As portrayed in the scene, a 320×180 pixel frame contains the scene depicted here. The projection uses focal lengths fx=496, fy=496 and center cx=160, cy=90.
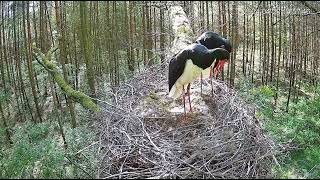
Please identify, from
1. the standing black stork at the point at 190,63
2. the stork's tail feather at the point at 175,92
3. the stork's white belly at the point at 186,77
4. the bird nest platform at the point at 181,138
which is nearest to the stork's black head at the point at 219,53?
the standing black stork at the point at 190,63

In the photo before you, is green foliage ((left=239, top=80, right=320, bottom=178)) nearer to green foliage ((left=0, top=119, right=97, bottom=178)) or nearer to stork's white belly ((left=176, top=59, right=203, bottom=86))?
stork's white belly ((left=176, top=59, right=203, bottom=86))

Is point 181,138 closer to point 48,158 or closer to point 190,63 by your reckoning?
point 190,63

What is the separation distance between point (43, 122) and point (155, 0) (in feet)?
14.1

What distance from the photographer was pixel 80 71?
41.0 ft

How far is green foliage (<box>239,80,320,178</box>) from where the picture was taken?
30.3 ft

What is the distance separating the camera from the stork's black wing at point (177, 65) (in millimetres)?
6266

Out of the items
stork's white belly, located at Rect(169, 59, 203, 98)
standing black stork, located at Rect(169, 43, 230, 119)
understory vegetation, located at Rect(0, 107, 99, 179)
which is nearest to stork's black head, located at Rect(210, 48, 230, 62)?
standing black stork, located at Rect(169, 43, 230, 119)

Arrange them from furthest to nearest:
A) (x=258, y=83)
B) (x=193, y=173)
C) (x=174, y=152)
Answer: (x=258, y=83) → (x=174, y=152) → (x=193, y=173)

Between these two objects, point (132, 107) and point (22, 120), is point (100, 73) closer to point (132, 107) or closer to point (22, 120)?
point (22, 120)

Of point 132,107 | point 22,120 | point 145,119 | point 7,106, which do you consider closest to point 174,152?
point 145,119

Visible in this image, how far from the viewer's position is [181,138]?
18.8 feet

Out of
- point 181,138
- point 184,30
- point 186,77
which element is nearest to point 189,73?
point 186,77

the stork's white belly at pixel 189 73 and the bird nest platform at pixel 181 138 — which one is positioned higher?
the stork's white belly at pixel 189 73

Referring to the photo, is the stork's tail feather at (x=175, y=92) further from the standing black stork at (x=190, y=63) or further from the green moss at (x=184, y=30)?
the green moss at (x=184, y=30)
